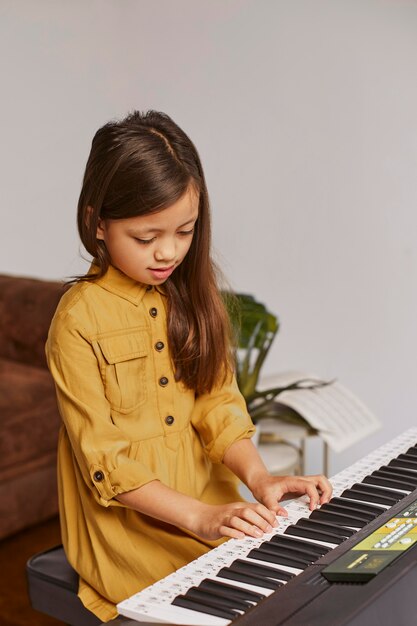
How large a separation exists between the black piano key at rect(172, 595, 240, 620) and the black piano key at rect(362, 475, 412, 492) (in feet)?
1.50

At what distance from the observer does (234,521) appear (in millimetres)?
1369

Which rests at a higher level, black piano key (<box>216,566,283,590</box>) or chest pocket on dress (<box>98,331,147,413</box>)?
chest pocket on dress (<box>98,331,147,413</box>)

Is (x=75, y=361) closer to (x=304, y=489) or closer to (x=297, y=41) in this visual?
(x=304, y=489)

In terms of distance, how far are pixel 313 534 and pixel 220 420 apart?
0.41 metres

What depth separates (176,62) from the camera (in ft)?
14.6

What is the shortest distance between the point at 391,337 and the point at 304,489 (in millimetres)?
2544

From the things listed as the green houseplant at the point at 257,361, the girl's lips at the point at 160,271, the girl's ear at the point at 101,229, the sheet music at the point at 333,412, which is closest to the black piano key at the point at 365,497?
the girl's lips at the point at 160,271

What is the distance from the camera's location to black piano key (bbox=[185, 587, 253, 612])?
1.14m

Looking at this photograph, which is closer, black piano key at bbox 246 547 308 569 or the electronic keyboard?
the electronic keyboard

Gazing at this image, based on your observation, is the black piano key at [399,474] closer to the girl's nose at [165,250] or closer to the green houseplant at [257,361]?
the girl's nose at [165,250]

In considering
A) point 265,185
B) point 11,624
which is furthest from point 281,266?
point 11,624

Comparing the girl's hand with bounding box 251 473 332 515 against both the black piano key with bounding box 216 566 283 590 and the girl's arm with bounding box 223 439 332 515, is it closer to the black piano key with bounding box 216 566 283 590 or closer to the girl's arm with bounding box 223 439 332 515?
the girl's arm with bounding box 223 439 332 515

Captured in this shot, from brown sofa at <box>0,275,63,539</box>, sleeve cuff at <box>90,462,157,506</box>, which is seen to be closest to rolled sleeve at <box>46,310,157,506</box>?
sleeve cuff at <box>90,462,157,506</box>

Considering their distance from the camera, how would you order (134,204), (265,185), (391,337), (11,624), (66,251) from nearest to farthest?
(134,204)
(11,624)
(391,337)
(265,185)
(66,251)
